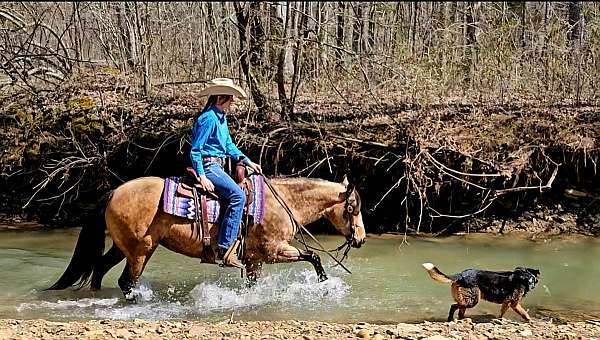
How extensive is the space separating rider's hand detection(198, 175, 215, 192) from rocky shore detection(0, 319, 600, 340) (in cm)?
191

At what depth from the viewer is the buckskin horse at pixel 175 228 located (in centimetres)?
773

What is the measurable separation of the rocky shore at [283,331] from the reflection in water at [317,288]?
46.5 inches

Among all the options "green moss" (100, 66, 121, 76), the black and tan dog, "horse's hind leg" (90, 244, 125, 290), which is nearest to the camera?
the black and tan dog

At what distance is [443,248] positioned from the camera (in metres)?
11.4

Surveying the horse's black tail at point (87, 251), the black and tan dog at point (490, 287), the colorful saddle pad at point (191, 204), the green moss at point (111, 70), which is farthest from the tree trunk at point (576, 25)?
the green moss at point (111, 70)

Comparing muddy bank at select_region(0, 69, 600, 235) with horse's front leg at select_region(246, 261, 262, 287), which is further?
muddy bank at select_region(0, 69, 600, 235)

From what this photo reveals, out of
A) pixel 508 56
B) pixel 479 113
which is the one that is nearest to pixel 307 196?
pixel 479 113

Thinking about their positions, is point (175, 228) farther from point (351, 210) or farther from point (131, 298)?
point (351, 210)

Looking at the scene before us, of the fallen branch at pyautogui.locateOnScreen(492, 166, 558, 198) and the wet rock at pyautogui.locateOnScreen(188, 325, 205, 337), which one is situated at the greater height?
the fallen branch at pyautogui.locateOnScreen(492, 166, 558, 198)

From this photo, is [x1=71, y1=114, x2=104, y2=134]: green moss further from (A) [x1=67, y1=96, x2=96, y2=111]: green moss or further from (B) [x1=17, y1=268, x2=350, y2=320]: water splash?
(B) [x1=17, y1=268, x2=350, y2=320]: water splash

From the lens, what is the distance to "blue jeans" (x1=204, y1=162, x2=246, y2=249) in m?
7.70

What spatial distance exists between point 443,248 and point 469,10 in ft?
26.8

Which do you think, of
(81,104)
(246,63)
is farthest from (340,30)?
(81,104)

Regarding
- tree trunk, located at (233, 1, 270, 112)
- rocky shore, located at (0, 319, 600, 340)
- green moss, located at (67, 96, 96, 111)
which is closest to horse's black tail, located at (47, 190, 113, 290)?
rocky shore, located at (0, 319, 600, 340)
